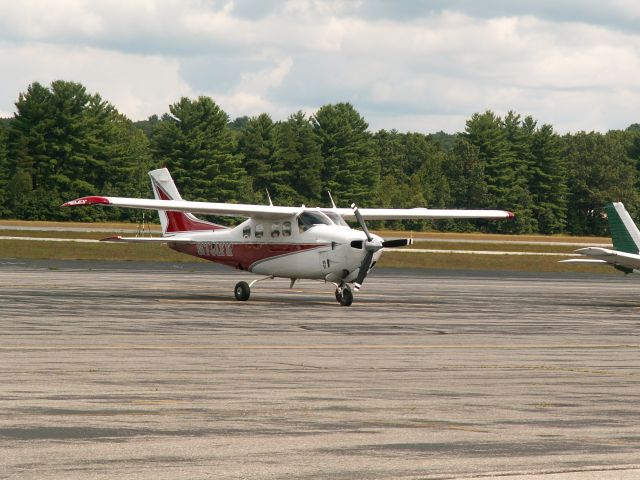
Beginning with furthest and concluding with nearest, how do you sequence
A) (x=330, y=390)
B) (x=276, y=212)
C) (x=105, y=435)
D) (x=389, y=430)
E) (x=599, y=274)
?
Result: (x=599, y=274)
(x=276, y=212)
(x=330, y=390)
(x=389, y=430)
(x=105, y=435)

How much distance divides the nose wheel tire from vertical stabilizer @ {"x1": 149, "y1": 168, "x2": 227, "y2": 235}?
19.8 ft

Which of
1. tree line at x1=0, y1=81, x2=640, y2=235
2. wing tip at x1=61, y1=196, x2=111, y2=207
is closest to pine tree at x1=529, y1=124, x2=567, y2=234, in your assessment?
tree line at x1=0, y1=81, x2=640, y2=235

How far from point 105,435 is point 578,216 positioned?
4726 inches

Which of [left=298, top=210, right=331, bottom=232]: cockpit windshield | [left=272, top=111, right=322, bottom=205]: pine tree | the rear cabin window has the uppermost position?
[left=272, top=111, right=322, bottom=205]: pine tree

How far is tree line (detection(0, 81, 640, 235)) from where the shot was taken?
4225 inches

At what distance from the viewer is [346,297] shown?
31188 mm

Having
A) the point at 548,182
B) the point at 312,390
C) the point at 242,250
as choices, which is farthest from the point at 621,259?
the point at 548,182

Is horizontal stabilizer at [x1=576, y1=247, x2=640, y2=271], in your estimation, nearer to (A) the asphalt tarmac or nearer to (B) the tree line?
(A) the asphalt tarmac

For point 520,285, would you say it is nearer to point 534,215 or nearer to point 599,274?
point 599,274

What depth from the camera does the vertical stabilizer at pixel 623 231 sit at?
120ft

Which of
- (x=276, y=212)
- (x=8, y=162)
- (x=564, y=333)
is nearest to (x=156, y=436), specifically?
(x=564, y=333)

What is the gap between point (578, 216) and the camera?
417 ft

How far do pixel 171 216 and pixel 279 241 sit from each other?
5010mm

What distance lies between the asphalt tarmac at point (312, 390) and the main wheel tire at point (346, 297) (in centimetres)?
43
